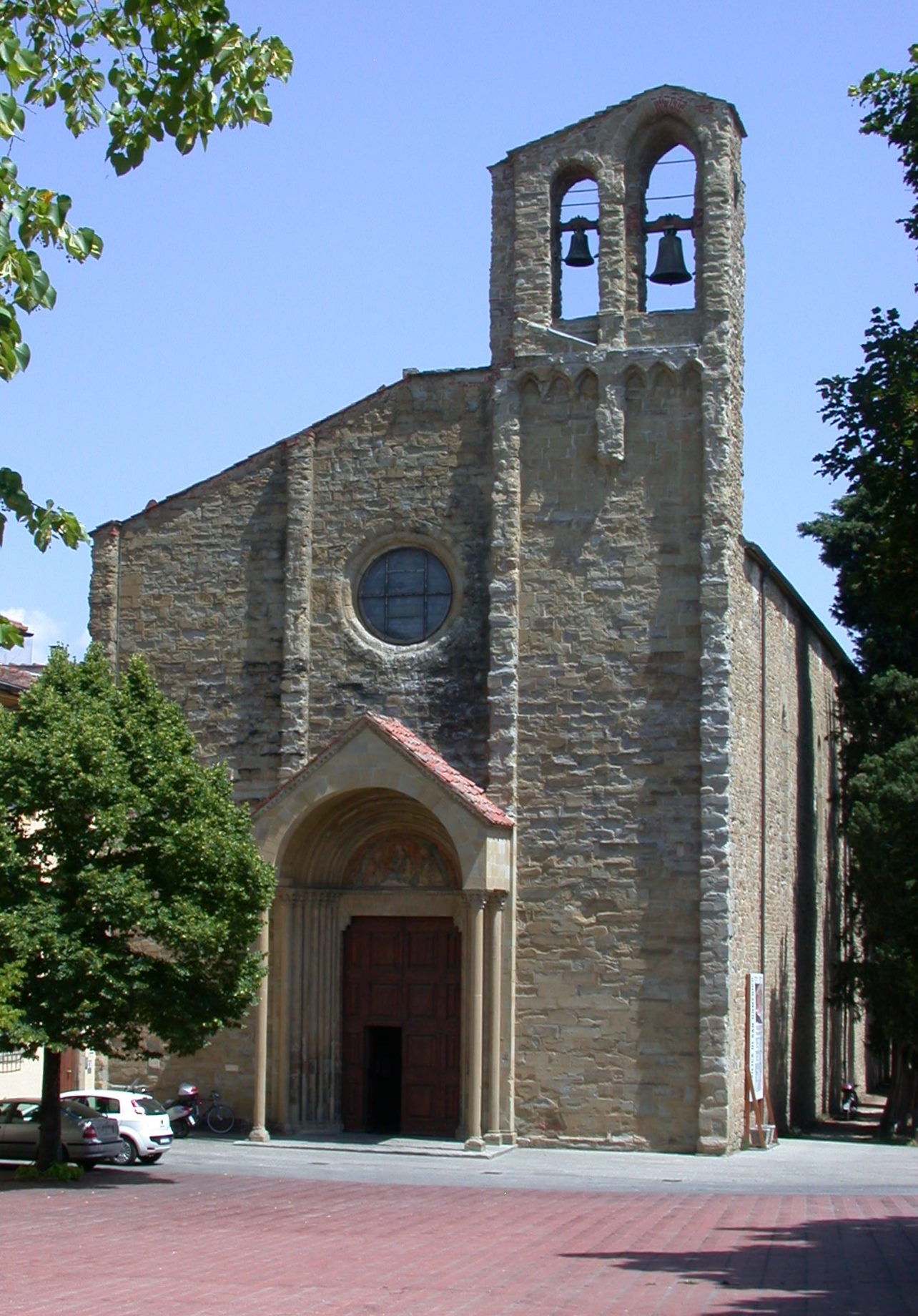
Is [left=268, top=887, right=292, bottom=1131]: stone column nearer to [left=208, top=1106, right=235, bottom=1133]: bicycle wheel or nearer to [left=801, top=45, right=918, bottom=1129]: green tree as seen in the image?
[left=208, top=1106, right=235, bottom=1133]: bicycle wheel

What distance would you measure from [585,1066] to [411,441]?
10125 millimetres

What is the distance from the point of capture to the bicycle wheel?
26.9 meters

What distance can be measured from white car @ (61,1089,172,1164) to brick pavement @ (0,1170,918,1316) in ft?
2.82

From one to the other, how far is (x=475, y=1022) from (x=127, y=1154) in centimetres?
521

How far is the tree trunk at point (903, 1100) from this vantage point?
31.2m

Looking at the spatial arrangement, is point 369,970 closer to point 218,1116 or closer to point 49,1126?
point 218,1116

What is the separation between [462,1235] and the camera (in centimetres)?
1680

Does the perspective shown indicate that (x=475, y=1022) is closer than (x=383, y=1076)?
Yes

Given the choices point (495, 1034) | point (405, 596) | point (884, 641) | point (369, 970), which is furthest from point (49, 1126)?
point (884, 641)

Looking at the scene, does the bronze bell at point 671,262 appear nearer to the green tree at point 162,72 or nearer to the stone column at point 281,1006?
the stone column at point 281,1006

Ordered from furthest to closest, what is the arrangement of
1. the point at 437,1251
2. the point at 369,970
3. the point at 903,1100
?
the point at 903,1100, the point at 369,970, the point at 437,1251

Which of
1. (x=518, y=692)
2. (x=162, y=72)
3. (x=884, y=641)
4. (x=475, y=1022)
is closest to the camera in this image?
(x=162, y=72)

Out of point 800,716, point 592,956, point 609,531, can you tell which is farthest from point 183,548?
point 800,716

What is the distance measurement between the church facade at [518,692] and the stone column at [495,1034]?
61 mm
